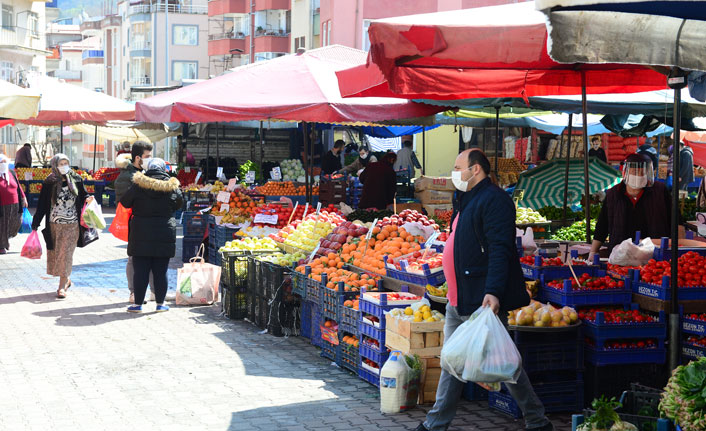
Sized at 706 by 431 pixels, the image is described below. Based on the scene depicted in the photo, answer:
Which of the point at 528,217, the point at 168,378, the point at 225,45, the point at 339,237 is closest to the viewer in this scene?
the point at 168,378

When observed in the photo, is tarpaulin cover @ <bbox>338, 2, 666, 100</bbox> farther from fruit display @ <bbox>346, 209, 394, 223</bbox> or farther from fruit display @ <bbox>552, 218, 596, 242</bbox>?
fruit display @ <bbox>346, 209, 394, 223</bbox>

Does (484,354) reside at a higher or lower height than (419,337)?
higher

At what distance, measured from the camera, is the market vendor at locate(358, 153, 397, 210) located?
54.9 ft

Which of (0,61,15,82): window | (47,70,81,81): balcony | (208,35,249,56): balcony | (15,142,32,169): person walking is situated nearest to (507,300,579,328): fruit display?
(15,142,32,169): person walking

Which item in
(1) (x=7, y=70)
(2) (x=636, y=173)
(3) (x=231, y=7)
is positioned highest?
(3) (x=231, y=7)

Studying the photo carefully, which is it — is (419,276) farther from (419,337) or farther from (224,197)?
(224,197)

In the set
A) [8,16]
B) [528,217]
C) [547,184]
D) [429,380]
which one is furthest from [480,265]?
[8,16]

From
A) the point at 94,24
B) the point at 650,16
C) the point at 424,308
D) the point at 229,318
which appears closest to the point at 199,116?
the point at 229,318

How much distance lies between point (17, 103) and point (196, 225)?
400 cm

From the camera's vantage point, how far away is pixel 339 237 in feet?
35.7

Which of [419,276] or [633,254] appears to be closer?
[633,254]

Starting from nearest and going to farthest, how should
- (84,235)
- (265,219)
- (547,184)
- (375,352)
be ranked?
(375,352) < (84,235) < (265,219) < (547,184)

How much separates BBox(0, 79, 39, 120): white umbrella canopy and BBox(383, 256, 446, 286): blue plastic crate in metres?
6.42

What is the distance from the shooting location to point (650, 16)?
4410 mm
